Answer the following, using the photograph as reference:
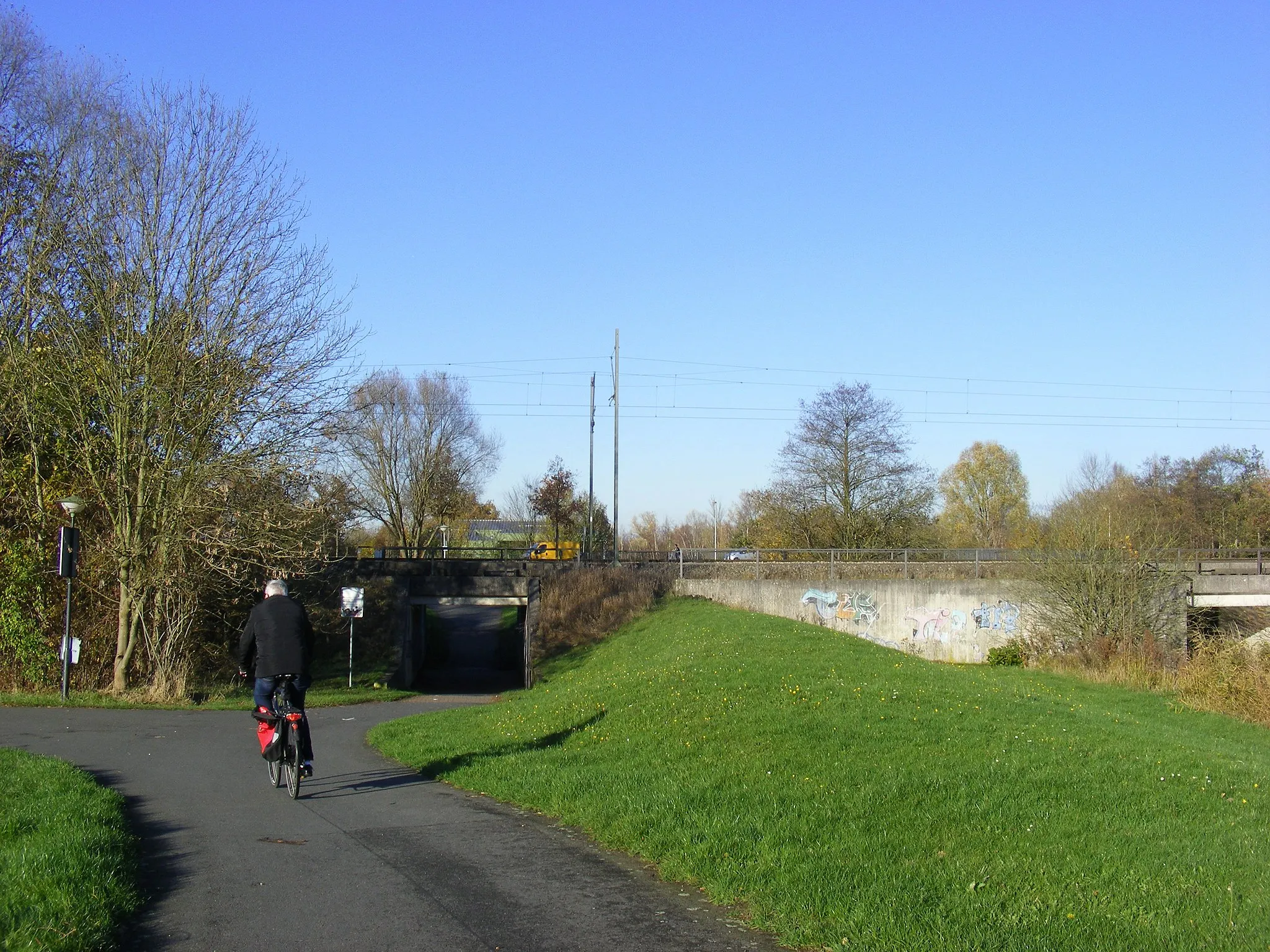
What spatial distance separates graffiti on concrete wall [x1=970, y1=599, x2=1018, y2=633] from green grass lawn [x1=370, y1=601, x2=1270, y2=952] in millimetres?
19258

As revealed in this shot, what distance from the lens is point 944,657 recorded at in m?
36.3

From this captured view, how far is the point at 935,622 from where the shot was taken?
36656mm

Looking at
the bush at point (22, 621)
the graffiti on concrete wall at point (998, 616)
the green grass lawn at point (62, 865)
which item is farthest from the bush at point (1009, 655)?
the green grass lawn at point (62, 865)

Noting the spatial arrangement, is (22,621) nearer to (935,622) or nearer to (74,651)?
(74,651)

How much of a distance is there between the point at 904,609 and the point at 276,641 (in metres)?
29.9

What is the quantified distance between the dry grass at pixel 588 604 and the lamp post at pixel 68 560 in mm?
13636

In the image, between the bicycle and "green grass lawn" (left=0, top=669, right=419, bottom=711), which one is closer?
the bicycle

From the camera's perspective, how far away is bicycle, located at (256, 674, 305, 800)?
978cm

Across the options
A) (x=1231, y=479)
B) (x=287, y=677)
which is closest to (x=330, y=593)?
(x=287, y=677)

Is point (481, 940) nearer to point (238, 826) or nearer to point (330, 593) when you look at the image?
point (238, 826)

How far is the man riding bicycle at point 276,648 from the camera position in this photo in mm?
10062

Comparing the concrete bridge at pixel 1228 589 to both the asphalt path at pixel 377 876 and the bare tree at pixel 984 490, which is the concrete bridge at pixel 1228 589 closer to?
the asphalt path at pixel 377 876

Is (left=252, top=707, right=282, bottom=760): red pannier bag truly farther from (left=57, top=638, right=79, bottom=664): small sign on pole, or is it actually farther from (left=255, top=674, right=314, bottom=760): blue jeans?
(left=57, top=638, right=79, bottom=664): small sign on pole

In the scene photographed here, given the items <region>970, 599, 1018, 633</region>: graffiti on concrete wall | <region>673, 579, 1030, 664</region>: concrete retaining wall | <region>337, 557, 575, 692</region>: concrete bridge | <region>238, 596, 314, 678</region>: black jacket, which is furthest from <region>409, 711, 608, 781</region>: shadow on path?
<region>970, 599, 1018, 633</region>: graffiti on concrete wall
